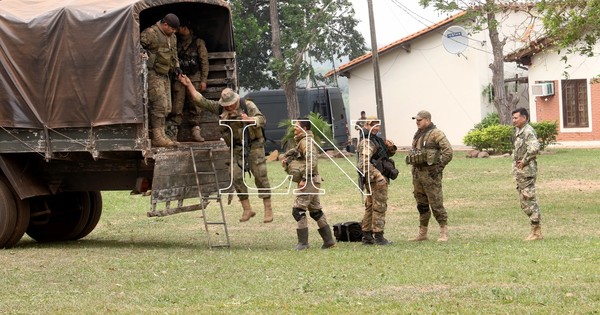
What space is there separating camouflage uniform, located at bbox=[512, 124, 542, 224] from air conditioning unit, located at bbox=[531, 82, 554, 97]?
2675cm

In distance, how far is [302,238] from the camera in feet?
49.0

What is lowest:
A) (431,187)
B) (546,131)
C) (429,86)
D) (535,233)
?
(546,131)

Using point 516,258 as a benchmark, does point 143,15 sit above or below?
above

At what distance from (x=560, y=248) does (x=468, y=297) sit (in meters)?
3.92

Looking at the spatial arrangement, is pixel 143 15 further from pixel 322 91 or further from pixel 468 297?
pixel 322 91

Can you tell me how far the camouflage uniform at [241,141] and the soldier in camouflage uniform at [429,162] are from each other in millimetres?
2052

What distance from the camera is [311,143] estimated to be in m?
14.4

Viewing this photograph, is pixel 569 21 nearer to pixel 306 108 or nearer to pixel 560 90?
pixel 560 90

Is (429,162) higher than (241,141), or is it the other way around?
(241,141)

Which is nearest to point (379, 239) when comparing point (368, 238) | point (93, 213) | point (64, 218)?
point (368, 238)

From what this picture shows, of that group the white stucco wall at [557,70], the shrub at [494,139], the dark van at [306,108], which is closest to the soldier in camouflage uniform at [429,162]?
the shrub at [494,139]

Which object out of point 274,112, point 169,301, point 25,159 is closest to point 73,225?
point 25,159

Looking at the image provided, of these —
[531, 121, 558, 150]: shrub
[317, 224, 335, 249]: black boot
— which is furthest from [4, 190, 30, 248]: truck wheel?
[531, 121, 558, 150]: shrub

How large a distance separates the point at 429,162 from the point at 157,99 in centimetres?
360
